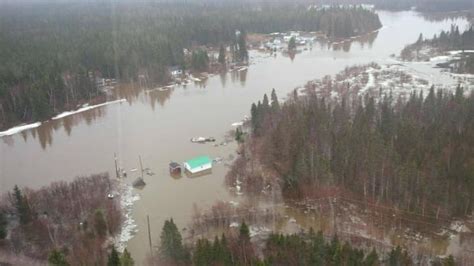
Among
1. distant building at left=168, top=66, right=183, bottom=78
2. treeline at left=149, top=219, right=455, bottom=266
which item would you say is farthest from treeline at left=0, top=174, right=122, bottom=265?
distant building at left=168, top=66, right=183, bottom=78

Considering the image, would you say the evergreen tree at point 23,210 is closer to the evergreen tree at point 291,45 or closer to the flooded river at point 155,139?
the flooded river at point 155,139

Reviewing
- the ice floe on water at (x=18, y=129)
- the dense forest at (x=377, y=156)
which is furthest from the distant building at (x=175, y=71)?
the dense forest at (x=377, y=156)

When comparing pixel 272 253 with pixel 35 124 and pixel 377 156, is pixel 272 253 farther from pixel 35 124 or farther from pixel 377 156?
pixel 35 124

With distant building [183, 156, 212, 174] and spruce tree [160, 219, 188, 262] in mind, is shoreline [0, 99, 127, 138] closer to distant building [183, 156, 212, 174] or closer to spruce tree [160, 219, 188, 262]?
distant building [183, 156, 212, 174]

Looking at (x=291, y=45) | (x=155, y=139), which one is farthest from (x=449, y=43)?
(x=155, y=139)

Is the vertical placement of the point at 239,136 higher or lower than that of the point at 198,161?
higher
